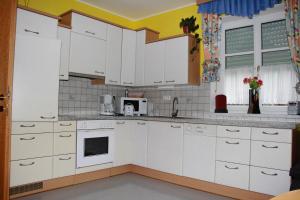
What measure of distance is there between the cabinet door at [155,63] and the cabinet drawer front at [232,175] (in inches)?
65.6

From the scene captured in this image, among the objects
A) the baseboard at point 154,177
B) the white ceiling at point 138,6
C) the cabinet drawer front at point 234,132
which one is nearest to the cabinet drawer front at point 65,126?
the baseboard at point 154,177

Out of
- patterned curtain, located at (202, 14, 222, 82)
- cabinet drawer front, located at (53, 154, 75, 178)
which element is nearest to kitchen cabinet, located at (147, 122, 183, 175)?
patterned curtain, located at (202, 14, 222, 82)

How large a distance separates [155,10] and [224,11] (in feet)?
4.36

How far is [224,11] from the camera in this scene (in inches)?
143

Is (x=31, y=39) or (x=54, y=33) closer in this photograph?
(x=31, y=39)

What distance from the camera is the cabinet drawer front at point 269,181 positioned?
99.4 inches

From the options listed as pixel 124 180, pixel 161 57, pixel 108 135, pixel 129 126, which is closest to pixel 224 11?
pixel 161 57

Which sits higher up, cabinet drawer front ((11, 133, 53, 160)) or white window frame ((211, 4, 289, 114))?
white window frame ((211, 4, 289, 114))

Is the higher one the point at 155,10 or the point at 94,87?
the point at 155,10

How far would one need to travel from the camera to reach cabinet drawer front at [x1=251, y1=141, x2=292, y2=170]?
99.7 inches

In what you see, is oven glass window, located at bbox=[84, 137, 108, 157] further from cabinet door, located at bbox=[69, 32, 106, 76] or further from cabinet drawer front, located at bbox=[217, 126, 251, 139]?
cabinet drawer front, located at bbox=[217, 126, 251, 139]

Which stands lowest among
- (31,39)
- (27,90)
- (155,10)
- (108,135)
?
(108,135)

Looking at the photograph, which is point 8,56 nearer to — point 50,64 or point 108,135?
point 50,64

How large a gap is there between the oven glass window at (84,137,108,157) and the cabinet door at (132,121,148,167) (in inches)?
18.6
